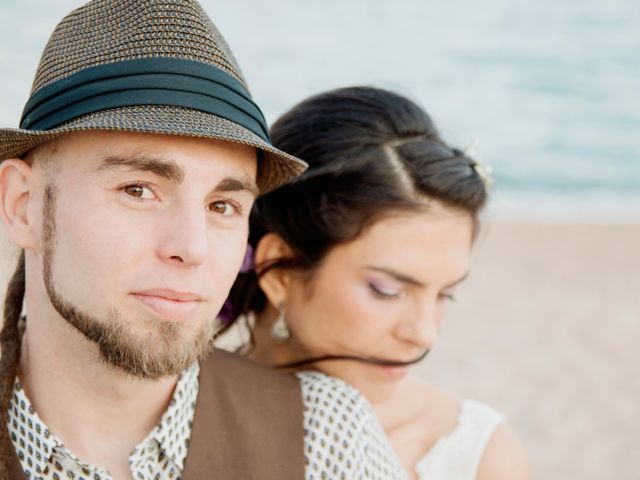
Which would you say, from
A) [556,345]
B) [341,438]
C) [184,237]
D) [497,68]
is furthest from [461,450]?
[497,68]

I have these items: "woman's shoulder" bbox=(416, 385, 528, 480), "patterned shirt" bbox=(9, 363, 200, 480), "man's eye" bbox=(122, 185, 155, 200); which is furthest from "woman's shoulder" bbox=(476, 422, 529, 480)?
"man's eye" bbox=(122, 185, 155, 200)

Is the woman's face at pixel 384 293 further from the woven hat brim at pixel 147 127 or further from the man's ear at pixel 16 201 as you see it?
the man's ear at pixel 16 201

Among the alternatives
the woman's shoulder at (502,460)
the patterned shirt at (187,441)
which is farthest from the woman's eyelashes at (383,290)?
the woman's shoulder at (502,460)

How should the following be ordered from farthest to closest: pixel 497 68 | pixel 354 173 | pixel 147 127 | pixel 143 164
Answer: pixel 497 68 → pixel 354 173 → pixel 143 164 → pixel 147 127

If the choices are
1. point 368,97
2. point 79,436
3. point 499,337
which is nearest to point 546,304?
point 499,337

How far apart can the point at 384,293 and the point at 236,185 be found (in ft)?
2.88

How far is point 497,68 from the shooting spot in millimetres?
21625

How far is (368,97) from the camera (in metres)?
3.32

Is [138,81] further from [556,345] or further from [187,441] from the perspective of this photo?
[556,345]

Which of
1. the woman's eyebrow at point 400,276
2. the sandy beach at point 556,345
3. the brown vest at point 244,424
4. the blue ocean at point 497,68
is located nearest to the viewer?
the brown vest at point 244,424

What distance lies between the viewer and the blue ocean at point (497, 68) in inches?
592

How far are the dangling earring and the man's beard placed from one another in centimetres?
101

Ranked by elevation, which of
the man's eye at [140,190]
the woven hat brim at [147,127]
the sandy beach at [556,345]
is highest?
the woven hat brim at [147,127]

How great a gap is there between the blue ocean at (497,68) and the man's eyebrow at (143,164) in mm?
7298
